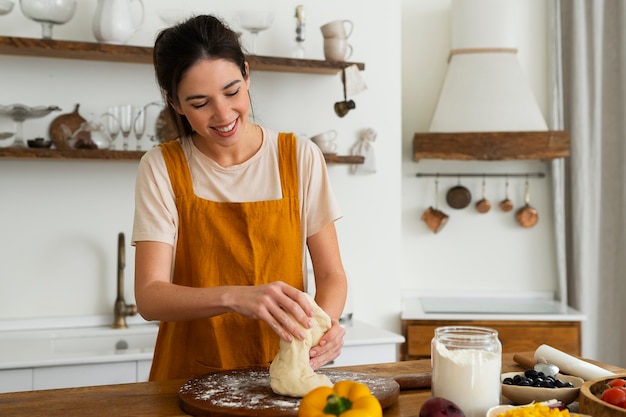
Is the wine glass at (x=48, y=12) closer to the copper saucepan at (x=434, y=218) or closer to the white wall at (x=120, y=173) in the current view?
the white wall at (x=120, y=173)

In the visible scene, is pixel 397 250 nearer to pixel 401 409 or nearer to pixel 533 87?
pixel 533 87

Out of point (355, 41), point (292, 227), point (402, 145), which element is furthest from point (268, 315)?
point (402, 145)

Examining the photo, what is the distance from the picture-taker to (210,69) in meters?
1.75

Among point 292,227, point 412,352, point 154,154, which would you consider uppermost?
point 154,154

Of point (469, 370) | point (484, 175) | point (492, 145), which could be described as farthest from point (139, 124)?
point (469, 370)

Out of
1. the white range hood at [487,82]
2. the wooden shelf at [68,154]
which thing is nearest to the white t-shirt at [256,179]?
the wooden shelf at [68,154]

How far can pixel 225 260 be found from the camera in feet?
6.13

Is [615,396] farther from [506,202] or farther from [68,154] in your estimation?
[506,202]

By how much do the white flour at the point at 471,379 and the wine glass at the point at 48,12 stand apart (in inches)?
86.8

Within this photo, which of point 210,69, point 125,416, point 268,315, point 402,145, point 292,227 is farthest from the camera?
point 402,145

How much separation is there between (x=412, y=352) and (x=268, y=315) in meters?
1.99

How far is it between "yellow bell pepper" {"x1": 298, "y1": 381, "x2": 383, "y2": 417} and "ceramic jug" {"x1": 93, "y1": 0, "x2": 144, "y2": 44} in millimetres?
2193

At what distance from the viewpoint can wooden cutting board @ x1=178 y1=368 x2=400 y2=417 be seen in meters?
1.36

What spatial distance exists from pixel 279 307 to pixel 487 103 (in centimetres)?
240
